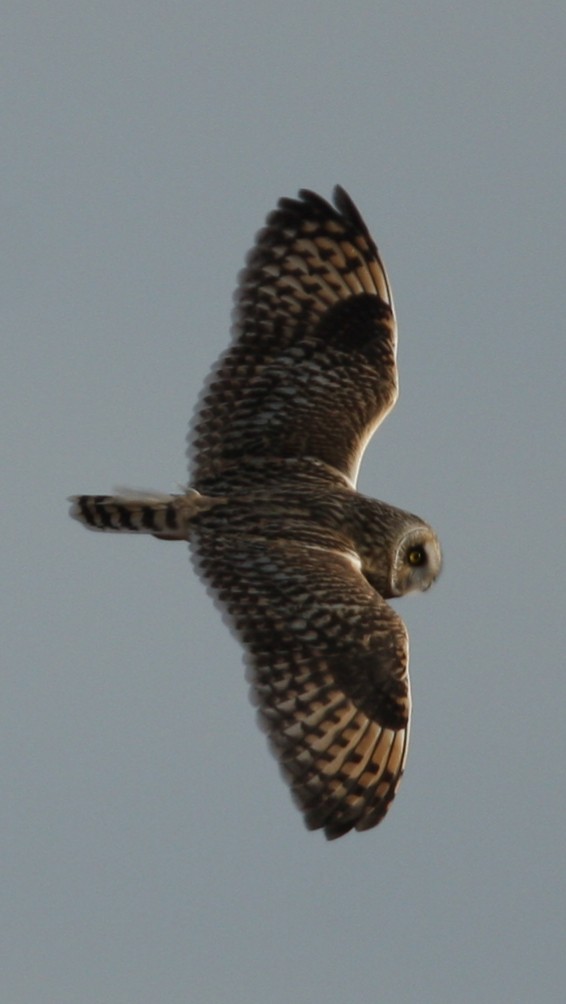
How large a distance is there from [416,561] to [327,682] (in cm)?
141

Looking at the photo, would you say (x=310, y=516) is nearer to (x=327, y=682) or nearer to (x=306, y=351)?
(x=327, y=682)

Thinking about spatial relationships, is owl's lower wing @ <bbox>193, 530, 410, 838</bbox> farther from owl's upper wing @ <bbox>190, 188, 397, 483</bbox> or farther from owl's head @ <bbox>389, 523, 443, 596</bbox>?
owl's upper wing @ <bbox>190, 188, 397, 483</bbox>

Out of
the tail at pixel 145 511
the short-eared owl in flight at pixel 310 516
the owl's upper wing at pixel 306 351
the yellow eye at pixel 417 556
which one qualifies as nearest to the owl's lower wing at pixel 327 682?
the short-eared owl in flight at pixel 310 516

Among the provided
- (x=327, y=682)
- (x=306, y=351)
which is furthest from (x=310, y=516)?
(x=306, y=351)

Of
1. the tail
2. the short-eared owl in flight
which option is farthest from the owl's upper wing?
the tail

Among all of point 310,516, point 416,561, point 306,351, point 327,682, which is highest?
point 306,351

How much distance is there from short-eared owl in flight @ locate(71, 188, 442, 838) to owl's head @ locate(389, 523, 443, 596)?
1 cm

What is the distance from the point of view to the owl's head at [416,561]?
13.8m

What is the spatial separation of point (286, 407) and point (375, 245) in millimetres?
1525

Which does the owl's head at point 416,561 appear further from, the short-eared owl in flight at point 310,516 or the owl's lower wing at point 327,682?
A: the owl's lower wing at point 327,682

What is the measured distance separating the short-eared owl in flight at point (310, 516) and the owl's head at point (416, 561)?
0.04 feet

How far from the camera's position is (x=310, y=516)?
44.4ft

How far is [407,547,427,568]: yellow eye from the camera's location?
45.9 ft

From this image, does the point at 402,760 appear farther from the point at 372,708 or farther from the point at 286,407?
the point at 286,407
